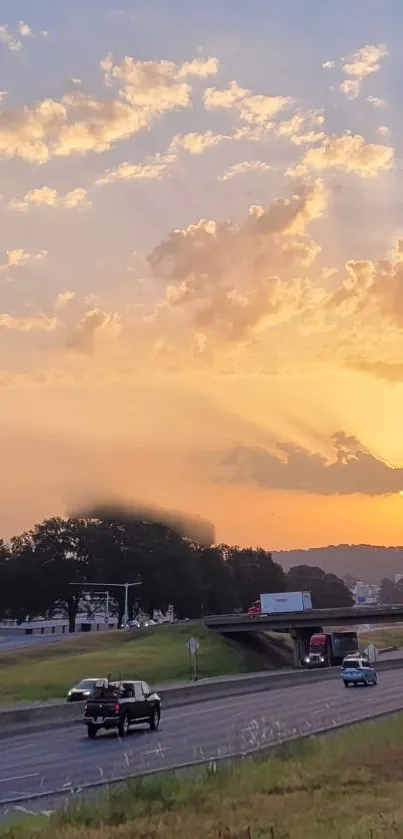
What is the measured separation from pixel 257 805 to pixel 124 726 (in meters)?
21.1

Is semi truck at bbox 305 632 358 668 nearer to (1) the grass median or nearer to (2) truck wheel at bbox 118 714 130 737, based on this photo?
(1) the grass median

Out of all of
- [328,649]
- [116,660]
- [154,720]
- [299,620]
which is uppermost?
[299,620]

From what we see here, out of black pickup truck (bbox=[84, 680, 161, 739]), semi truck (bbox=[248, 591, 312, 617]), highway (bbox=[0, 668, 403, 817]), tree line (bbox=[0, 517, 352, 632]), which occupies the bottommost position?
highway (bbox=[0, 668, 403, 817])

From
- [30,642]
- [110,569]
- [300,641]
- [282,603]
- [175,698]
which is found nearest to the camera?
[175,698]

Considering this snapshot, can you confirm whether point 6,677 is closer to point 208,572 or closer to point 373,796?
point 373,796

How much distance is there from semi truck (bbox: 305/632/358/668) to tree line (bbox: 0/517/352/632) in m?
43.6

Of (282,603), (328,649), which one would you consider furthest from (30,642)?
(328,649)

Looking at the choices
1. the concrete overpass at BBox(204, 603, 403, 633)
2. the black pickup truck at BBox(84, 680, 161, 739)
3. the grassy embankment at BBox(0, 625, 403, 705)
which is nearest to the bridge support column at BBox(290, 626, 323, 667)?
the concrete overpass at BBox(204, 603, 403, 633)

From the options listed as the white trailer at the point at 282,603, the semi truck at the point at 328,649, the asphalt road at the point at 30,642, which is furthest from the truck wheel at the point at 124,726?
the white trailer at the point at 282,603

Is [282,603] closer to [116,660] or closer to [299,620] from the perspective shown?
[299,620]

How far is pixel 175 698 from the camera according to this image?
5247 cm

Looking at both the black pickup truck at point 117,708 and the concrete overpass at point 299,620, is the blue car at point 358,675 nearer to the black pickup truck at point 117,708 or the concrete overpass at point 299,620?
the black pickup truck at point 117,708

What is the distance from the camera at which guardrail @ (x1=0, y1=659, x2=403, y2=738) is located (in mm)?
38781

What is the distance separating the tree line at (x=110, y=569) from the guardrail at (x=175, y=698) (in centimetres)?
5999
